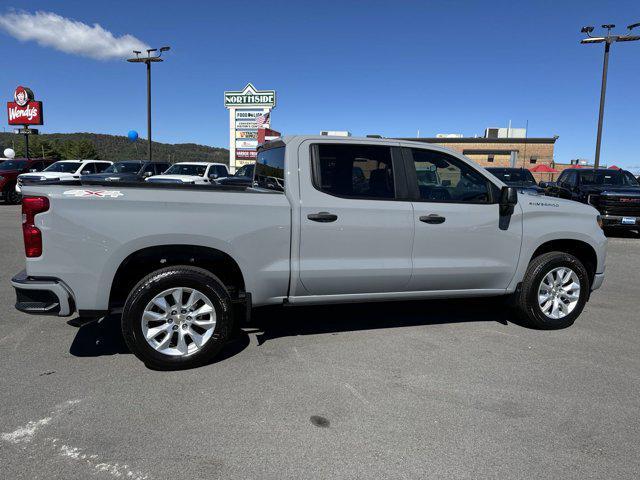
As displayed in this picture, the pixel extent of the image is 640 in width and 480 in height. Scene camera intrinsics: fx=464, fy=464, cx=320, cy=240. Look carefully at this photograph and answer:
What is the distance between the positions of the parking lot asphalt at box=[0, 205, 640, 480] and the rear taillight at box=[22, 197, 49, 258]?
1024mm

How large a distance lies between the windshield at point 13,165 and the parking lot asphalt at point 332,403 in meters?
16.8

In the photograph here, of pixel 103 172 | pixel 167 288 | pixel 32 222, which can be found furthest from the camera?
pixel 103 172

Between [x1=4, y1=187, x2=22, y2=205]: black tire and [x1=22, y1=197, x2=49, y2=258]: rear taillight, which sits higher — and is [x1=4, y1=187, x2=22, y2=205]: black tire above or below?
below

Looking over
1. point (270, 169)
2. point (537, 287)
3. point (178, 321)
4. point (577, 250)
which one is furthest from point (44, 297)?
point (577, 250)

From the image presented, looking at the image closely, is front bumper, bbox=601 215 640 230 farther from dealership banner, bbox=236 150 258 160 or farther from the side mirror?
dealership banner, bbox=236 150 258 160

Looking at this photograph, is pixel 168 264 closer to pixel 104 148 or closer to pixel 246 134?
pixel 246 134

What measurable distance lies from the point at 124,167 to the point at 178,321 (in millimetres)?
16727

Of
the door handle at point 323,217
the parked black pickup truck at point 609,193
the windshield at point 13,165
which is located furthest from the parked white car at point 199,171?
the door handle at point 323,217

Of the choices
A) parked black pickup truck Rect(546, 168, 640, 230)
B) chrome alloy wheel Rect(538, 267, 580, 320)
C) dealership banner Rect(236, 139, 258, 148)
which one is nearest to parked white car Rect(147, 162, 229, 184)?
dealership banner Rect(236, 139, 258, 148)

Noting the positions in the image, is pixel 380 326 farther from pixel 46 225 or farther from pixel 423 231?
pixel 46 225

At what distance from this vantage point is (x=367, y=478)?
2516 millimetres

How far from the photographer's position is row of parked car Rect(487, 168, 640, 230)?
12000 mm

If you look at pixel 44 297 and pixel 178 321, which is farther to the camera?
pixel 178 321

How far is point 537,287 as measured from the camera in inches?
189
